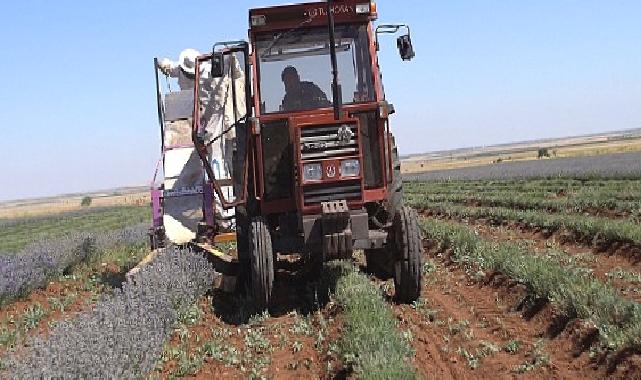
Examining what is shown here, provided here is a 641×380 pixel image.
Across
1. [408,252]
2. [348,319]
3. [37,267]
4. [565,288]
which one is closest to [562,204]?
[565,288]

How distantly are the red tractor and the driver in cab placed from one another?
0.04 ft

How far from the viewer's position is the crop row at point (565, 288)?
6.21 metres

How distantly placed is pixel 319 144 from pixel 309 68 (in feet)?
4.02

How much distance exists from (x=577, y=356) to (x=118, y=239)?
48.2ft

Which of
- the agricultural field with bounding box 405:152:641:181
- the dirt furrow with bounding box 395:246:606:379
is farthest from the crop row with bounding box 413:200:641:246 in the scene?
the agricultural field with bounding box 405:152:641:181

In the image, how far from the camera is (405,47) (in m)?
8.38

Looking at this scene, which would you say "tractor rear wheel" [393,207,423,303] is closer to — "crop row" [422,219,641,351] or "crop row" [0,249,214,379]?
"crop row" [422,219,641,351]

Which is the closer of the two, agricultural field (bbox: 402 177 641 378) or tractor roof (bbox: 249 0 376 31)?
agricultural field (bbox: 402 177 641 378)

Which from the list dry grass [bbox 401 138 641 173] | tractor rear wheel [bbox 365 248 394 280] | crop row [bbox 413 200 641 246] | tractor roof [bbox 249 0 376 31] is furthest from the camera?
dry grass [bbox 401 138 641 173]

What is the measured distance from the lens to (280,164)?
8492 millimetres

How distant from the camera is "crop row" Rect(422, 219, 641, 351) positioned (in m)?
6.21

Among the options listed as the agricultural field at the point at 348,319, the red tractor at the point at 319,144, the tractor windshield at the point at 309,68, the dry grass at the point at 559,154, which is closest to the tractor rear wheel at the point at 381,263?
the red tractor at the point at 319,144

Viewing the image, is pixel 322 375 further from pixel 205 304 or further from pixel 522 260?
pixel 522 260

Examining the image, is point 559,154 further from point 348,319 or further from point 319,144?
point 348,319
